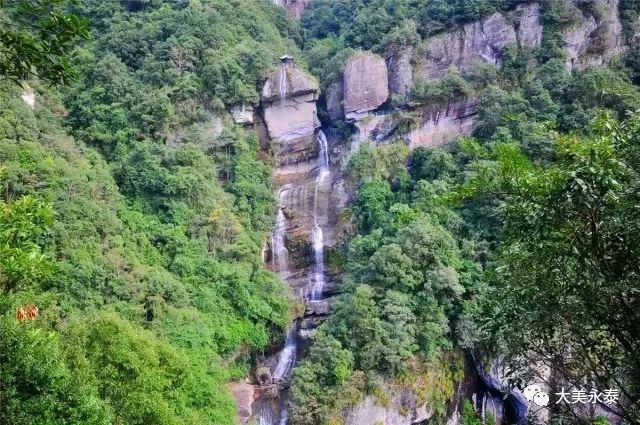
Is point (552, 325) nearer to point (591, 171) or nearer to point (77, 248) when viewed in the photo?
point (591, 171)

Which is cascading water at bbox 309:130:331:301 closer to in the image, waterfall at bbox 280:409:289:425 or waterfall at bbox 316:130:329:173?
waterfall at bbox 316:130:329:173

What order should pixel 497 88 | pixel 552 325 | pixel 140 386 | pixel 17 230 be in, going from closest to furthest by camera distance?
pixel 552 325 → pixel 17 230 → pixel 140 386 → pixel 497 88

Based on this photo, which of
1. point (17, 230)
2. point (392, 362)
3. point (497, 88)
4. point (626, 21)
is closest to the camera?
point (17, 230)

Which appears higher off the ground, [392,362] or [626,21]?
[626,21]

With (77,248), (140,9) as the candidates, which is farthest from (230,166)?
(140,9)

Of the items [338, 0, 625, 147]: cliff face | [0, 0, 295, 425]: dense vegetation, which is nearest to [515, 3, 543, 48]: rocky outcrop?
[338, 0, 625, 147]: cliff face

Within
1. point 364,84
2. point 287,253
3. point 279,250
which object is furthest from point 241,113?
point 287,253

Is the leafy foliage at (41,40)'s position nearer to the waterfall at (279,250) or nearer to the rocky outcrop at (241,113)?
the waterfall at (279,250)
